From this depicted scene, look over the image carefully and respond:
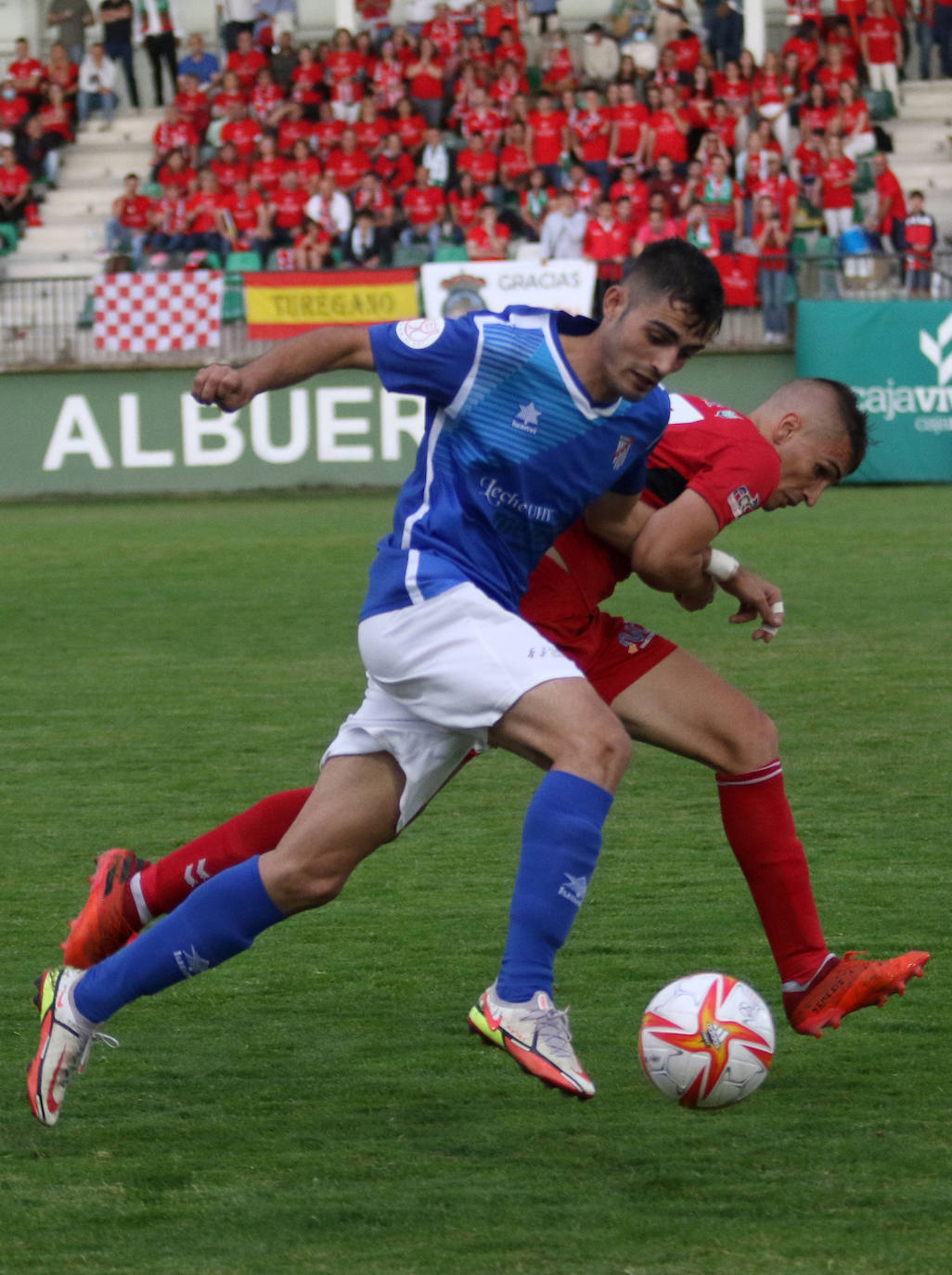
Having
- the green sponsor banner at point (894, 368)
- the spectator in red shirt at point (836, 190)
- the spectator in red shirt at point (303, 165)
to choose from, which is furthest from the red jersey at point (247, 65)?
the green sponsor banner at point (894, 368)

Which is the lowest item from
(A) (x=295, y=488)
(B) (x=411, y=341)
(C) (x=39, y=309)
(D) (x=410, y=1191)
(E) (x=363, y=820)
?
(A) (x=295, y=488)

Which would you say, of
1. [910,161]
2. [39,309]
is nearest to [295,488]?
[39,309]

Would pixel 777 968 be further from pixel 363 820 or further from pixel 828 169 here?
pixel 828 169

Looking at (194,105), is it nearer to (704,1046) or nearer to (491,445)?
(491,445)

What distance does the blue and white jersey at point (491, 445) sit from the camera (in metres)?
3.63

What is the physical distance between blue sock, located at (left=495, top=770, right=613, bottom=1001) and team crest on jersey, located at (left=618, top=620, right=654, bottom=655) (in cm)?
82

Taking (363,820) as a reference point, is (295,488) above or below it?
below

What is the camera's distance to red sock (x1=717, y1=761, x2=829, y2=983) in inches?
162

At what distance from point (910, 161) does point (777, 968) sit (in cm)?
1913

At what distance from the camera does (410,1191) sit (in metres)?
3.22

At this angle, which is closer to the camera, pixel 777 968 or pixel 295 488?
pixel 777 968

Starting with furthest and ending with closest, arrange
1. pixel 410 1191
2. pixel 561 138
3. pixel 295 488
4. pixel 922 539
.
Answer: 1. pixel 561 138
2. pixel 295 488
3. pixel 922 539
4. pixel 410 1191

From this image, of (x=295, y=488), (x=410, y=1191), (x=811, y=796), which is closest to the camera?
(x=410, y=1191)

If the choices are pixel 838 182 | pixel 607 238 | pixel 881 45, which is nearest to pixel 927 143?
pixel 881 45
